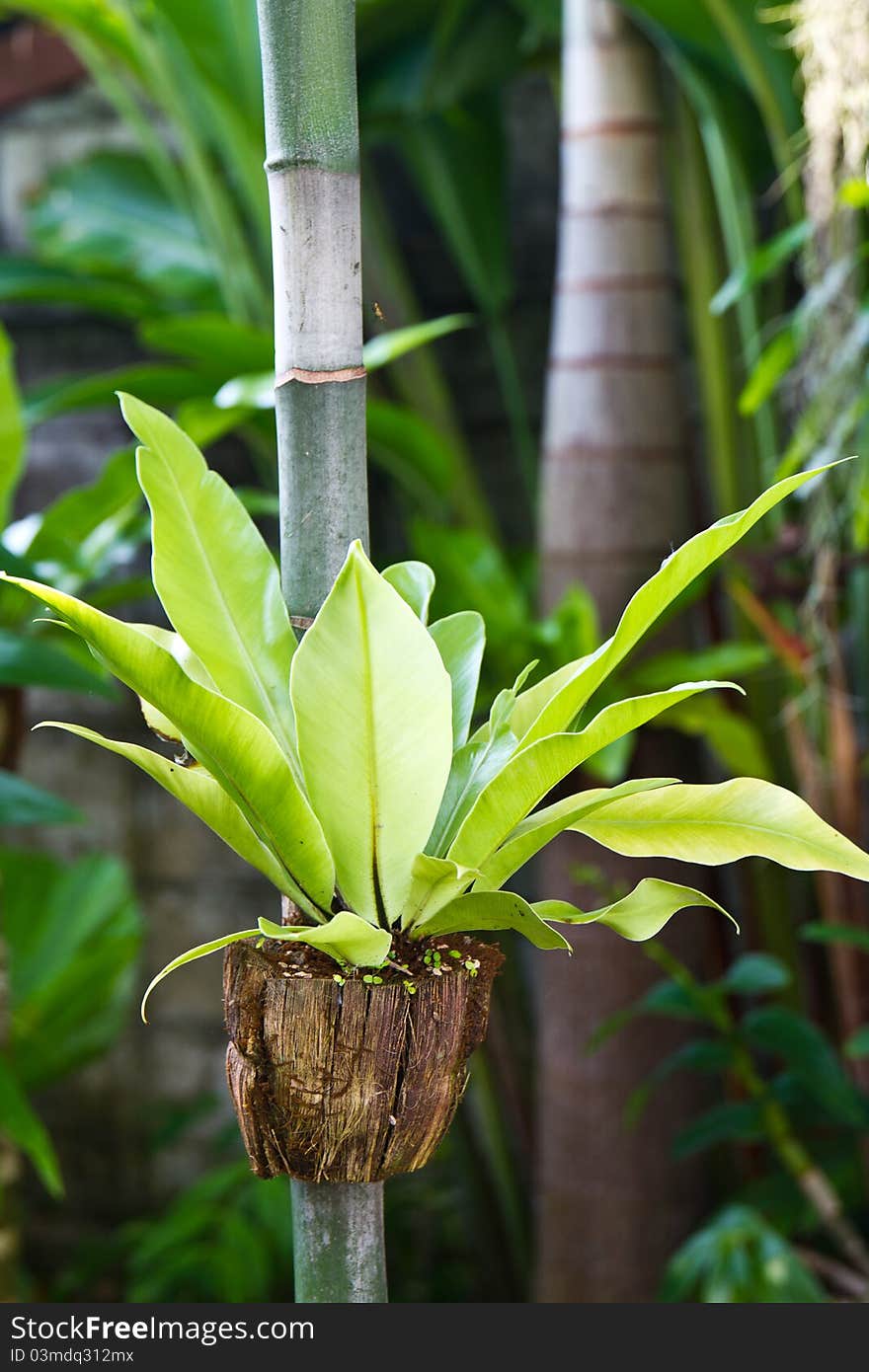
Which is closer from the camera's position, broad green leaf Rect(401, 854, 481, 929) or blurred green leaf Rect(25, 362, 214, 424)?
broad green leaf Rect(401, 854, 481, 929)

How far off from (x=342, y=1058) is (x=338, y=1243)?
0.19 feet

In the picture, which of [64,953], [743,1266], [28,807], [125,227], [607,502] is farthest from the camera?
[125,227]

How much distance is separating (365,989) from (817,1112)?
1214 mm

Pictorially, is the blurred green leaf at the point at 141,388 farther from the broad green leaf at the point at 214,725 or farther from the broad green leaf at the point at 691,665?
the broad green leaf at the point at 214,725

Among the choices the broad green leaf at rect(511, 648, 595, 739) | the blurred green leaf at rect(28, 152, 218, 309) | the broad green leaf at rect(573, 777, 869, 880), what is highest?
the blurred green leaf at rect(28, 152, 218, 309)

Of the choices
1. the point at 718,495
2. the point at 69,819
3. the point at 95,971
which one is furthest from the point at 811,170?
the point at 95,971

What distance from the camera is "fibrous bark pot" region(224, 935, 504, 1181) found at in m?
0.36

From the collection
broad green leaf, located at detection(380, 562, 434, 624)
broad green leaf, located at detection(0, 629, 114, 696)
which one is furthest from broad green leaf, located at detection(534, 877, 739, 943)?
broad green leaf, located at detection(0, 629, 114, 696)

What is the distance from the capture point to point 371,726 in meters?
0.34

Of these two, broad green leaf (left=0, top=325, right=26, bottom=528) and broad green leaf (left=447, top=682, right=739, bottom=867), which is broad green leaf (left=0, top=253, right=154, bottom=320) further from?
broad green leaf (left=447, top=682, right=739, bottom=867)

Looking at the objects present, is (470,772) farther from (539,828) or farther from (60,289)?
(60,289)

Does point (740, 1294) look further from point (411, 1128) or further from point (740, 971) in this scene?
point (411, 1128)

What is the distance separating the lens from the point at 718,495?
61.1 inches

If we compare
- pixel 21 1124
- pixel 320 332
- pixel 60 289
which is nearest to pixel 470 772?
pixel 320 332
